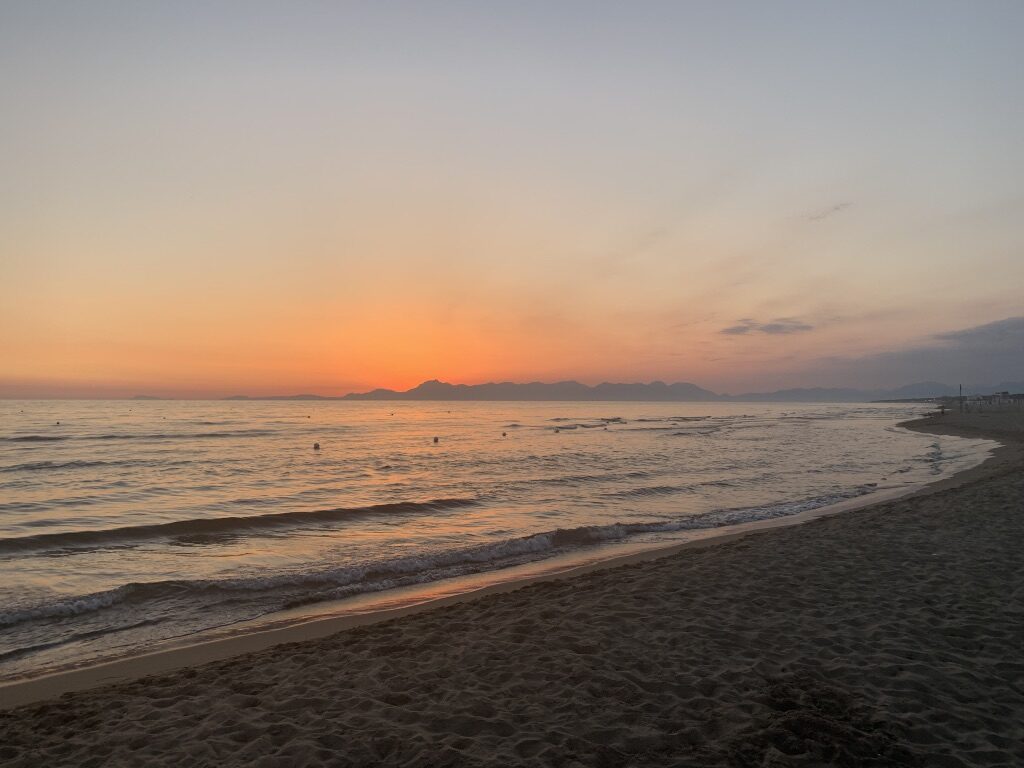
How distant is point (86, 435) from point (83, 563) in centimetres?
4578

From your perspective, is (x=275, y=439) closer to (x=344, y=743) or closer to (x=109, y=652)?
(x=109, y=652)

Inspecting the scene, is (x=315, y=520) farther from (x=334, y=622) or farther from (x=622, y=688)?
(x=622, y=688)

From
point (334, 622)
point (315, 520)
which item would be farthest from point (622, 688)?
point (315, 520)

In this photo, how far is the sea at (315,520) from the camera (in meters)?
9.30

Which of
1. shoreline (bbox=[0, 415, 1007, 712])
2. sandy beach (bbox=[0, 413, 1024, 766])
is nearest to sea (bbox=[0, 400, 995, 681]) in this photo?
shoreline (bbox=[0, 415, 1007, 712])

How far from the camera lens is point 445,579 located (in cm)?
1114

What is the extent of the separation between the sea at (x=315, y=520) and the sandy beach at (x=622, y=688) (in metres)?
2.48

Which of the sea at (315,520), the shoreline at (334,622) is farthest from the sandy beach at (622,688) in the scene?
the sea at (315,520)

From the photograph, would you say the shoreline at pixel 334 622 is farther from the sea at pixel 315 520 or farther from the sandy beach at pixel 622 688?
the sandy beach at pixel 622 688

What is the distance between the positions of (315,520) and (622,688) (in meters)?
13.0

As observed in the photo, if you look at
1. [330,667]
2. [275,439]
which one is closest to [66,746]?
[330,667]

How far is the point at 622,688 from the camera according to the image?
215 inches

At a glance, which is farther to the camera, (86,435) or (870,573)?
(86,435)

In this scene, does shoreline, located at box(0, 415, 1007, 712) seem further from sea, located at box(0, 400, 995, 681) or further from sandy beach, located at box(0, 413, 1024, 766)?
sandy beach, located at box(0, 413, 1024, 766)
